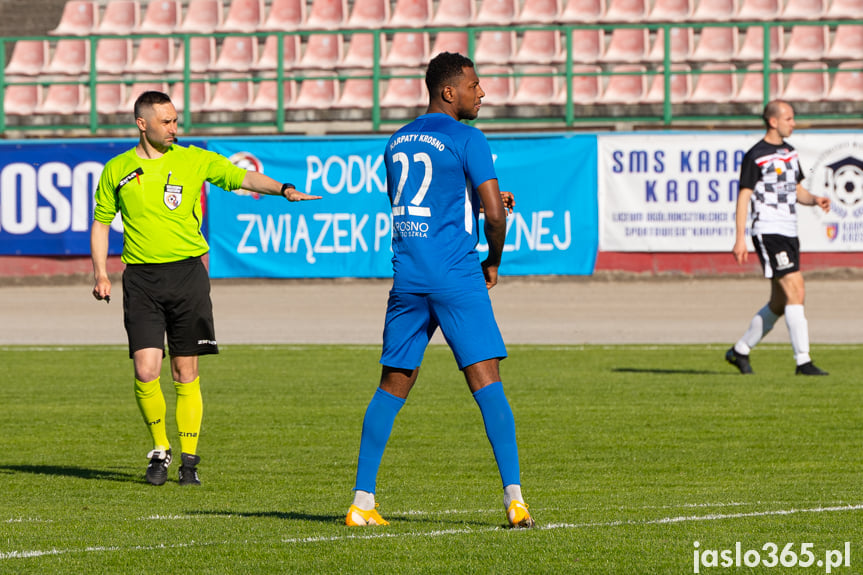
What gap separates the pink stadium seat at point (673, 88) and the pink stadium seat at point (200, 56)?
8.37 metres

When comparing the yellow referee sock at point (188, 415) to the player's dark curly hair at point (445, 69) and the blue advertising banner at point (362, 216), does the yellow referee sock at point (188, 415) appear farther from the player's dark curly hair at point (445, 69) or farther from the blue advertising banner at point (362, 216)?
the blue advertising banner at point (362, 216)

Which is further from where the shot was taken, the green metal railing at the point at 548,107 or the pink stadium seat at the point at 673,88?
the pink stadium seat at the point at 673,88

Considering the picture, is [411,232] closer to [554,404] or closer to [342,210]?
[554,404]

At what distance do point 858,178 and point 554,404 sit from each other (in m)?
12.2

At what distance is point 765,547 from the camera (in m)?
5.42

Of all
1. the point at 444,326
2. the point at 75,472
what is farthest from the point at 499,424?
the point at 75,472

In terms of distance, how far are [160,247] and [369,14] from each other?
2169 centimetres

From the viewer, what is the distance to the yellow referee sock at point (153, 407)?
771 centimetres

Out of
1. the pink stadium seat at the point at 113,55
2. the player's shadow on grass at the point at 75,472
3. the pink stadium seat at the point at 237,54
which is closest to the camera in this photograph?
the player's shadow on grass at the point at 75,472

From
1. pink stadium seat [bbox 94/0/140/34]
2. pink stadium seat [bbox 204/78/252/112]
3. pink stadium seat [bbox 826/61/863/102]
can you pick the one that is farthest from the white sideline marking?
pink stadium seat [bbox 94/0/140/34]

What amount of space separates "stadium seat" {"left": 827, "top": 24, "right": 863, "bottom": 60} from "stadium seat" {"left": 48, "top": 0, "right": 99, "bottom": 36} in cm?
1455

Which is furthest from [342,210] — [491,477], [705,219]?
[491,477]

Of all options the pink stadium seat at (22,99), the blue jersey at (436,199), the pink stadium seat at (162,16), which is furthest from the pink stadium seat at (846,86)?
the blue jersey at (436,199)

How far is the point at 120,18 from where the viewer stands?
29594mm
